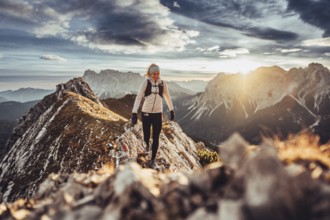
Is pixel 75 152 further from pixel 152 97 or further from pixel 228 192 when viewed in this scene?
pixel 228 192

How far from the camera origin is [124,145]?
2520 centimetres

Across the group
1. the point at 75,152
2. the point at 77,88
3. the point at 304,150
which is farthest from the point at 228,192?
the point at 77,88

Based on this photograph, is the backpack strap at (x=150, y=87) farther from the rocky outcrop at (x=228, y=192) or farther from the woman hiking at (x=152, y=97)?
the rocky outcrop at (x=228, y=192)

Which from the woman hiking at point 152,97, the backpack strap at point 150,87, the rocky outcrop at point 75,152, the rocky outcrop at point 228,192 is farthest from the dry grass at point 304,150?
the rocky outcrop at point 75,152

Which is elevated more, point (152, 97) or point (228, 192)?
point (152, 97)

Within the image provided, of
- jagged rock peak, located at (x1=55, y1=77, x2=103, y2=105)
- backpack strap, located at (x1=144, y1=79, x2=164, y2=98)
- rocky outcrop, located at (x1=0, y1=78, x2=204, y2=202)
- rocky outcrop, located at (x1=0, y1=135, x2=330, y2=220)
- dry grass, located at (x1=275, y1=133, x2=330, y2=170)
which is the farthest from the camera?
jagged rock peak, located at (x1=55, y1=77, x2=103, y2=105)

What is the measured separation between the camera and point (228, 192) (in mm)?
4961

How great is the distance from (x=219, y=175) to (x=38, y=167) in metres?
24.4

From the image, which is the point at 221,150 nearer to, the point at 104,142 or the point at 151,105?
the point at 151,105

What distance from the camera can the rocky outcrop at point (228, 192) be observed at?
14.5ft

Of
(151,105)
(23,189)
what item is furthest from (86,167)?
(151,105)

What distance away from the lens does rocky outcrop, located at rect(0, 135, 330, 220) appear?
4.43 metres

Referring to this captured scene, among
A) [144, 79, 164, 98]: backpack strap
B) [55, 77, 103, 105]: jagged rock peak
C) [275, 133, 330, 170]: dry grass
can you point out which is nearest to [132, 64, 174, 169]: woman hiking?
[144, 79, 164, 98]: backpack strap

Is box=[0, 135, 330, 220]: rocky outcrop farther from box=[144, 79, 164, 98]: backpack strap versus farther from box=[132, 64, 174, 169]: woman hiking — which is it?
box=[144, 79, 164, 98]: backpack strap
